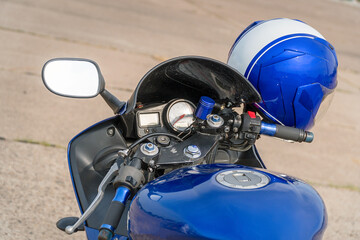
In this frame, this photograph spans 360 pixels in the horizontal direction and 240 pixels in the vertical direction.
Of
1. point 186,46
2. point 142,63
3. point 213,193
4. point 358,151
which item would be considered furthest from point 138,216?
point 186,46

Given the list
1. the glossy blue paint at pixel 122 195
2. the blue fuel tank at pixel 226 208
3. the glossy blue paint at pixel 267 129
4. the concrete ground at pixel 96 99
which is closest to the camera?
the blue fuel tank at pixel 226 208

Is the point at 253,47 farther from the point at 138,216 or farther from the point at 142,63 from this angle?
the point at 142,63

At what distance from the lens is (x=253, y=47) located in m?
2.57

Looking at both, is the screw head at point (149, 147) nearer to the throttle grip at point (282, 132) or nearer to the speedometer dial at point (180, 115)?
the speedometer dial at point (180, 115)

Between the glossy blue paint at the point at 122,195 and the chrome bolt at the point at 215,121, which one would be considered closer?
the glossy blue paint at the point at 122,195

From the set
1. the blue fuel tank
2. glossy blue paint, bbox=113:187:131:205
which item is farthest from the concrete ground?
the blue fuel tank

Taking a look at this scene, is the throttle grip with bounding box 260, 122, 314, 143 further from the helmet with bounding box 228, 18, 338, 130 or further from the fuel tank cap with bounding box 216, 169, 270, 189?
the fuel tank cap with bounding box 216, 169, 270, 189

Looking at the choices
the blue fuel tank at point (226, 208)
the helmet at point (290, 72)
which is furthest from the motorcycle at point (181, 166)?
the helmet at point (290, 72)

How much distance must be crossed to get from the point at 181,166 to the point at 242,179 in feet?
1.37

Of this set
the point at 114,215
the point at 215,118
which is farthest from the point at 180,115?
the point at 114,215

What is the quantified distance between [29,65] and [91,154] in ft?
15.8

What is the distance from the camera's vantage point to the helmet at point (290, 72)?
95.7 inches

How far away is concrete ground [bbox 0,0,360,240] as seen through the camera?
13.2 ft

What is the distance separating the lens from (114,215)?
63.0 inches
